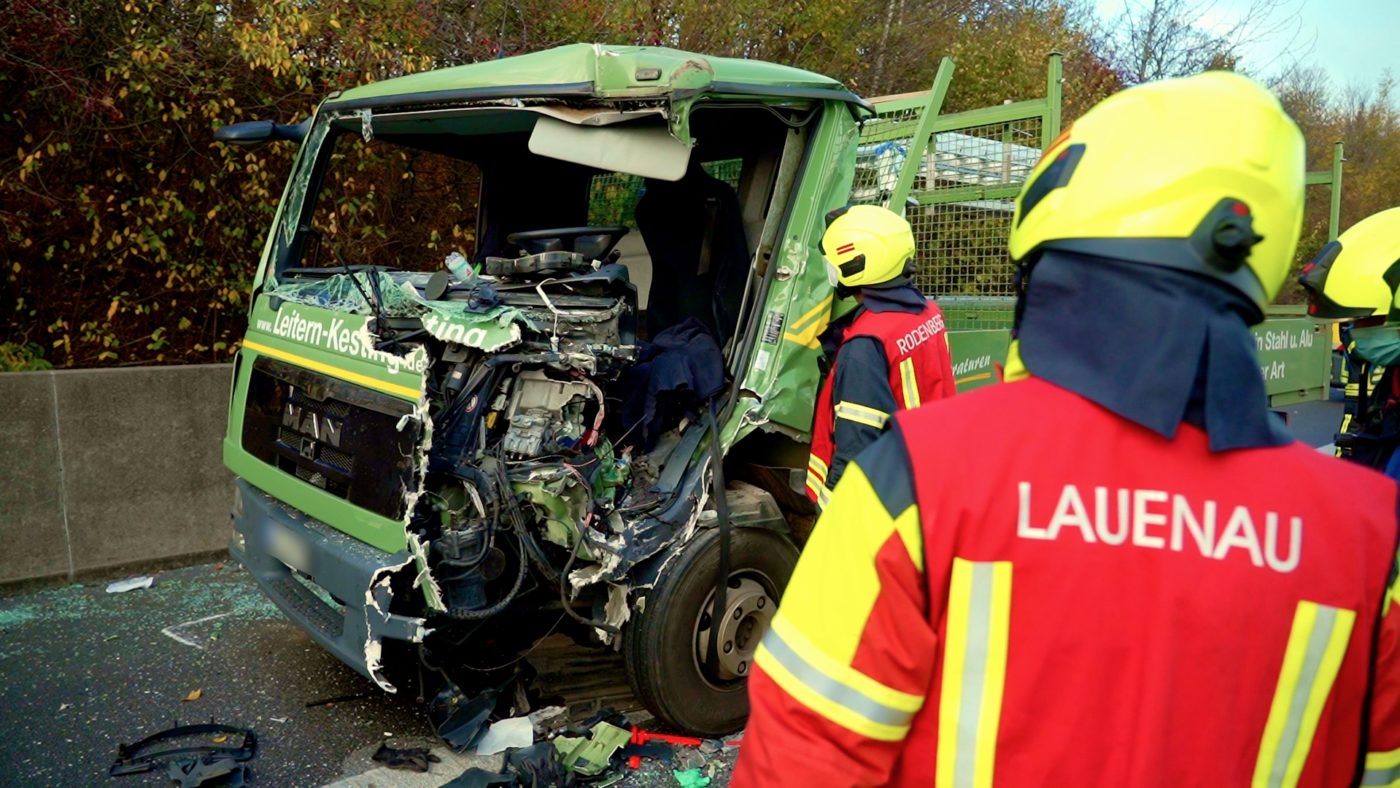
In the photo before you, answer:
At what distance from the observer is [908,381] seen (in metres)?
3.38

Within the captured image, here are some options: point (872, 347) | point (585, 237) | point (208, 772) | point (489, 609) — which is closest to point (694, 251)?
point (585, 237)

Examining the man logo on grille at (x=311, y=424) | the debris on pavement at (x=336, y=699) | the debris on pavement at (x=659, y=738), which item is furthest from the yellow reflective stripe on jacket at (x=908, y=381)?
the debris on pavement at (x=336, y=699)

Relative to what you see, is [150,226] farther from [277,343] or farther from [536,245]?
[536,245]

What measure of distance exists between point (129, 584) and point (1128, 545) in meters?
5.29

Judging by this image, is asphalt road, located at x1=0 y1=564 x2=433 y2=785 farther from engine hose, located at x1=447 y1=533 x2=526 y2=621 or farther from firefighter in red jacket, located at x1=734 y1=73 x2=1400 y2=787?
firefighter in red jacket, located at x1=734 y1=73 x2=1400 y2=787

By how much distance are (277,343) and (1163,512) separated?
11.3ft

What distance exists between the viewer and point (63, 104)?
221 inches

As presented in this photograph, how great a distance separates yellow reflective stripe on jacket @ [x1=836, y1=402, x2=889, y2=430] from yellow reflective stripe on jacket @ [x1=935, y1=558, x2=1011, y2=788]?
209 centimetres

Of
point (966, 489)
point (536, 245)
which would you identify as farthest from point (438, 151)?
point (966, 489)

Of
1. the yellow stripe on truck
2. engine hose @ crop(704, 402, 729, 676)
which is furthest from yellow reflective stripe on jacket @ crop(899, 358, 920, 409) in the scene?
the yellow stripe on truck

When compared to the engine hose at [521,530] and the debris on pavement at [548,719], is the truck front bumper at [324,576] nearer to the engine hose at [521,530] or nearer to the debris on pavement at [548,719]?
the engine hose at [521,530]

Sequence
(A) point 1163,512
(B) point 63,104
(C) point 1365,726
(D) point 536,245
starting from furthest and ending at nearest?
(B) point 63,104 < (D) point 536,245 < (C) point 1365,726 < (A) point 1163,512

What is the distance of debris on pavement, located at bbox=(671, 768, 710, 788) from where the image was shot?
325 centimetres

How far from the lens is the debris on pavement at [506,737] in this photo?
340cm
